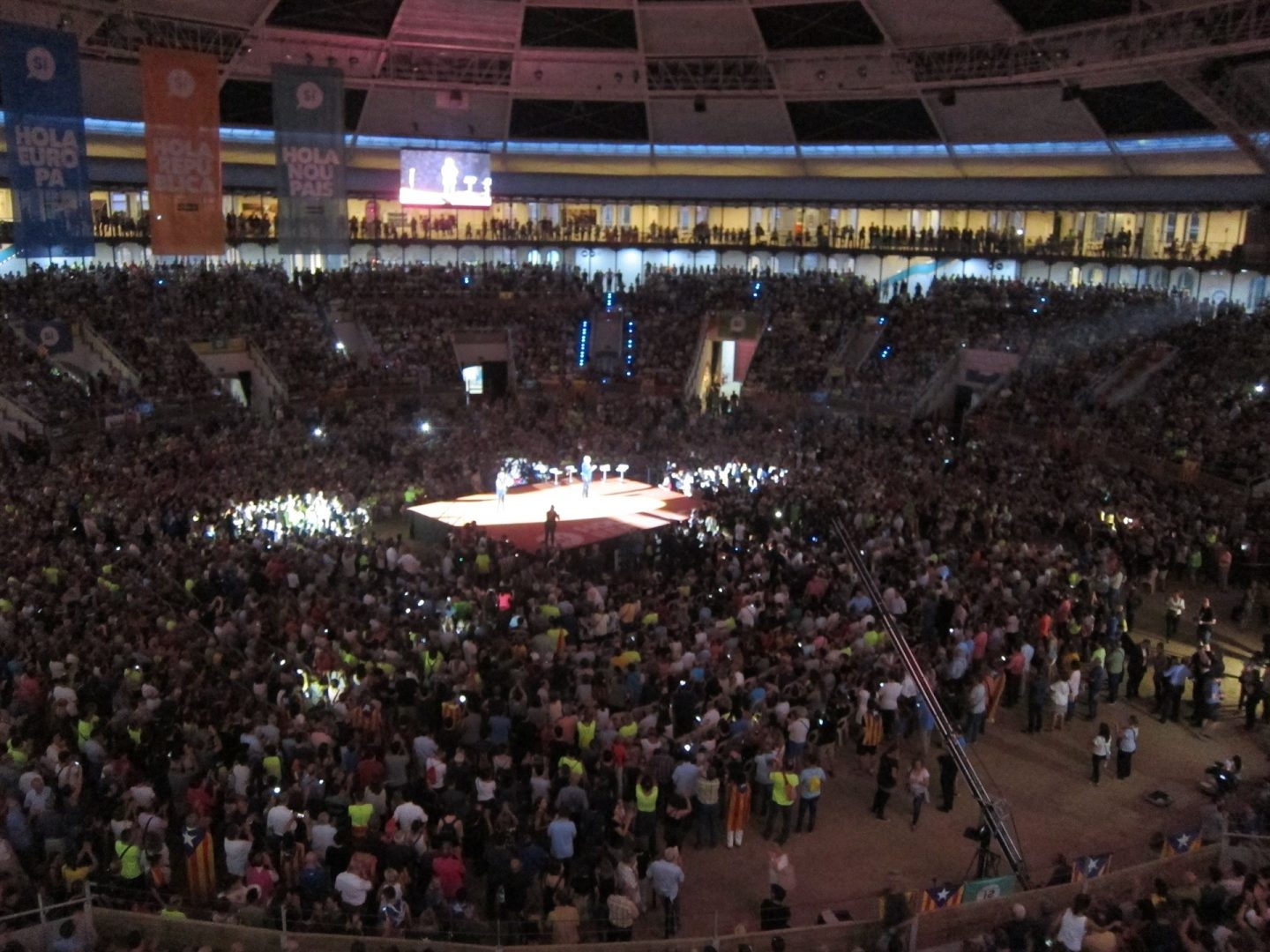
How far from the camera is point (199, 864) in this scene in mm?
8758

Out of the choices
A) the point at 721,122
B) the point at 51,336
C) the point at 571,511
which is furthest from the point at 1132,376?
the point at 51,336

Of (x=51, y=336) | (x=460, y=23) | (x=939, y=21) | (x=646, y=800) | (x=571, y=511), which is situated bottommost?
(x=571, y=511)

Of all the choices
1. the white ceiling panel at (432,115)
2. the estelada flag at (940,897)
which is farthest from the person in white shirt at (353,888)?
the white ceiling panel at (432,115)

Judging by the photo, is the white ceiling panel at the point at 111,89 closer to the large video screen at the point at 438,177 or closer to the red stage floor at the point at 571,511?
the large video screen at the point at 438,177

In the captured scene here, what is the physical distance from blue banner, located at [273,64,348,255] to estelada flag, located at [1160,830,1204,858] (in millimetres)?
18368

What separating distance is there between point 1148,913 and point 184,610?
37.4 feet

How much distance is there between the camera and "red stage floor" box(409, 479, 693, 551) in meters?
19.5

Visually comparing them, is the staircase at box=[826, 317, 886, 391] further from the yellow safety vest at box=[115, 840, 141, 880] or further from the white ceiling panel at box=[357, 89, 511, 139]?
the yellow safety vest at box=[115, 840, 141, 880]

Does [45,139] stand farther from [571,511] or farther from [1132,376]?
[1132,376]

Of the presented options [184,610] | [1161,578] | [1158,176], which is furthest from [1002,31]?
[184,610]

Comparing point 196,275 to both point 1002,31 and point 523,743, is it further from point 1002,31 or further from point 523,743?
point 523,743

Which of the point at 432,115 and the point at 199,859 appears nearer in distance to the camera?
the point at 199,859

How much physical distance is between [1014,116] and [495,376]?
17536 millimetres

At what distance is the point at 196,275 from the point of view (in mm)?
32781
